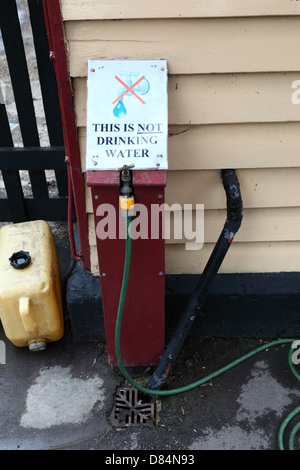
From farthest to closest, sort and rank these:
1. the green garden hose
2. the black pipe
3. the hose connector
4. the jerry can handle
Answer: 1. the jerry can handle
2. the black pipe
3. the green garden hose
4. the hose connector

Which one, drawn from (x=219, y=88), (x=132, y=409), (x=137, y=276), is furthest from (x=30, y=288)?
(x=219, y=88)

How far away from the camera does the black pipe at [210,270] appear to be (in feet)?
7.45

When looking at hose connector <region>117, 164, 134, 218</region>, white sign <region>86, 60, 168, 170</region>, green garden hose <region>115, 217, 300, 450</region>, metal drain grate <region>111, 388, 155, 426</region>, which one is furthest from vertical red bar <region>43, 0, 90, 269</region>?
metal drain grate <region>111, 388, 155, 426</region>

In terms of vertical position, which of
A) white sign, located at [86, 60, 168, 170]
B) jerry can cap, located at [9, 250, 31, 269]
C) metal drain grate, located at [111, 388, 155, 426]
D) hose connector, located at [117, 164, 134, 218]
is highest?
white sign, located at [86, 60, 168, 170]

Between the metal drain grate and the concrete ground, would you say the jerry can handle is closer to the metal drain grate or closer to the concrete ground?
the concrete ground

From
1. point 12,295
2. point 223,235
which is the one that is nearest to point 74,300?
point 12,295

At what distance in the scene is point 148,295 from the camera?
2.38 meters

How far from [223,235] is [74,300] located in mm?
965

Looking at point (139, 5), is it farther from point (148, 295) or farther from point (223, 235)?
point (148, 295)

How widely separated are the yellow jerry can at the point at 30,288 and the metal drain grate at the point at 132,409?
539 millimetres

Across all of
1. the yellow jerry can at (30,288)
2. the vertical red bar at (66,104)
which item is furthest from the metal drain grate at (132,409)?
the vertical red bar at (66,104)

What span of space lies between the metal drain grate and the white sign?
1.34 meters

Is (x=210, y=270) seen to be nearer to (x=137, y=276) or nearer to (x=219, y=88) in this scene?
(x=137, y=276)

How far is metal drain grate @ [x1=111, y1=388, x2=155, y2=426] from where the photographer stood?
98.5 inches
